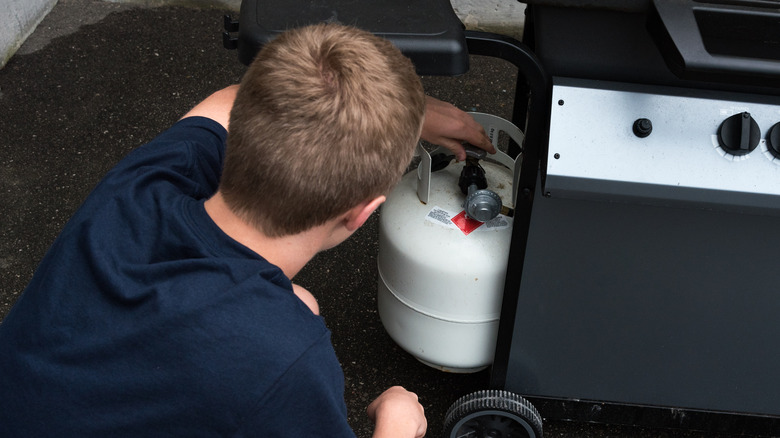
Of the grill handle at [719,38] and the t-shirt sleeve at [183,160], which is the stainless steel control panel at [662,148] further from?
the t-shirt sleeve at [183,160]

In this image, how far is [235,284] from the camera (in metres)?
0.98

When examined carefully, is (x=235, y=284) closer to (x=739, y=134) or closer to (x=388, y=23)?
(x=388, y=23)

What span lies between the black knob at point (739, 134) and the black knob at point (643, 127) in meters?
0.11

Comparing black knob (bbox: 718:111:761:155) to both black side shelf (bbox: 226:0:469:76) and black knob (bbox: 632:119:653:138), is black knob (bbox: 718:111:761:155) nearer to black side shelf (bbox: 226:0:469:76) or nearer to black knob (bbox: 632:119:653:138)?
black knob (bbox: 632:119:653:138)

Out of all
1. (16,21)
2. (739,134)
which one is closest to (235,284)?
(739,134)

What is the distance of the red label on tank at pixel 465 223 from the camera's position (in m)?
1.62

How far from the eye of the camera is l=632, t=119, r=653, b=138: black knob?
1.28 metres

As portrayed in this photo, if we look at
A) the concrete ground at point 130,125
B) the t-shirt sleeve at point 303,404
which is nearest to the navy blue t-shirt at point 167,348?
the t-shirt sleeve at point 303,404

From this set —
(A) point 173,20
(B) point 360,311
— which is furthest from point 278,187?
(A) point 173,20

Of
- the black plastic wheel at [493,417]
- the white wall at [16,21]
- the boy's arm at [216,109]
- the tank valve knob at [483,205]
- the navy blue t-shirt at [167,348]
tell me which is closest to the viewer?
the navy blue t-shirt at [167,348]

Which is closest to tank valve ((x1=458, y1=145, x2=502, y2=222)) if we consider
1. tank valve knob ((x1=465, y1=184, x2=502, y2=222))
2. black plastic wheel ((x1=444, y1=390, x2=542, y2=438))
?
tank valve knob ((x1=465, y1=184, x2=502, y2=222))

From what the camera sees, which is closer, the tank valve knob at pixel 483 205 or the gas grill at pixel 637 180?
the gas grill at pixel 637 180

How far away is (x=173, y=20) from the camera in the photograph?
136 inches

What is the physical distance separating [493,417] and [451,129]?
0.64 meters
